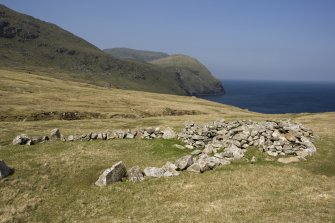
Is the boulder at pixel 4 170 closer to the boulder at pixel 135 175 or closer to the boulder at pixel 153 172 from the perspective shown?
the boulder at pixel 135 175

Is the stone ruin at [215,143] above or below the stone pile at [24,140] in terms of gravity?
above

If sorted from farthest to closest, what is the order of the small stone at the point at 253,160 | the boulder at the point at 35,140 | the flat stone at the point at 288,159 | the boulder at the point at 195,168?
the boulder at the point at 35,140
the flat stone at the point at 288,159
the small stone at the point at 253,160
the boulder at the point at 195,168

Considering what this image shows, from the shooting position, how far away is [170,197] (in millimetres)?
26625

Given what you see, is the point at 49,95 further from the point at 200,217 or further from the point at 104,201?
the point at 200,217

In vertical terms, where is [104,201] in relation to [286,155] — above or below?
below

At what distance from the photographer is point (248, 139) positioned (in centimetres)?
3766

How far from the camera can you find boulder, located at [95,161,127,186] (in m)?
29.5

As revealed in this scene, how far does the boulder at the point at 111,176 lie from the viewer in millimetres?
29541

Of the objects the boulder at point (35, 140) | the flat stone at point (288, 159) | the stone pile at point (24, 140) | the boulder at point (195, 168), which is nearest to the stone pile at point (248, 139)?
the flat stone at point (288, 159)

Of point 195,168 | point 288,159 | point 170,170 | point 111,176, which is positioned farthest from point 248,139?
point 111,176

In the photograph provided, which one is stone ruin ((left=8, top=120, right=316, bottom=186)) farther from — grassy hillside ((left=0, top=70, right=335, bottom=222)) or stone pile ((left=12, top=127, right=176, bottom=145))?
grassy hillside ((left=0, top=70, right=335, bottom=222))

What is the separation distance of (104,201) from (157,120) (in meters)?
45.7

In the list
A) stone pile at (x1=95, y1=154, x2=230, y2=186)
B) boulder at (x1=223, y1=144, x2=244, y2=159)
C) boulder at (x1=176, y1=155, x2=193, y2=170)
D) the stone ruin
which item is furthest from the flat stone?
boulder at (x1=176, y1=155, x2=193, y2=170)

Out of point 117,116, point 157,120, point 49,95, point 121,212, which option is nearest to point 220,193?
point 121,212
